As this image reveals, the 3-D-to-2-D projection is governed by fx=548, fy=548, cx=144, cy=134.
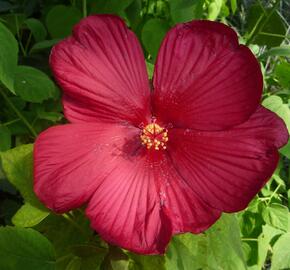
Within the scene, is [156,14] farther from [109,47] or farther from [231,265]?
[231,265]

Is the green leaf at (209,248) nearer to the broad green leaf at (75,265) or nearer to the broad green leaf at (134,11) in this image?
the broad green leaf at (75,265)

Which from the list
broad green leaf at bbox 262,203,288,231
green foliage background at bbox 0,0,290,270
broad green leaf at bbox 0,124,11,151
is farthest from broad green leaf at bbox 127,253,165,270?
broad green leaf at bbox 262,203,288,231

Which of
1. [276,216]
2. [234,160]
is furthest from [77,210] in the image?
[276,216]

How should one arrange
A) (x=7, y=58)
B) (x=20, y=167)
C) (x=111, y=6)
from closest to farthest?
1. (x=7, y=58)
2. (x=20, y=167)
3. (x=111, y=6)

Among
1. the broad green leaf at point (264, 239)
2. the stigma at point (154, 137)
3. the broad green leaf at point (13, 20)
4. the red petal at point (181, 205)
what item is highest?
the broad green leaf at point (13, 20)

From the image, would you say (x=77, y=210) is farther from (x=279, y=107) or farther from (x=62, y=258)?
(x=279, y=107)

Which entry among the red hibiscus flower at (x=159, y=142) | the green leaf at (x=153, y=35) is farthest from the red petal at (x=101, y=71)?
the green leaf at (x=153, y=35)
